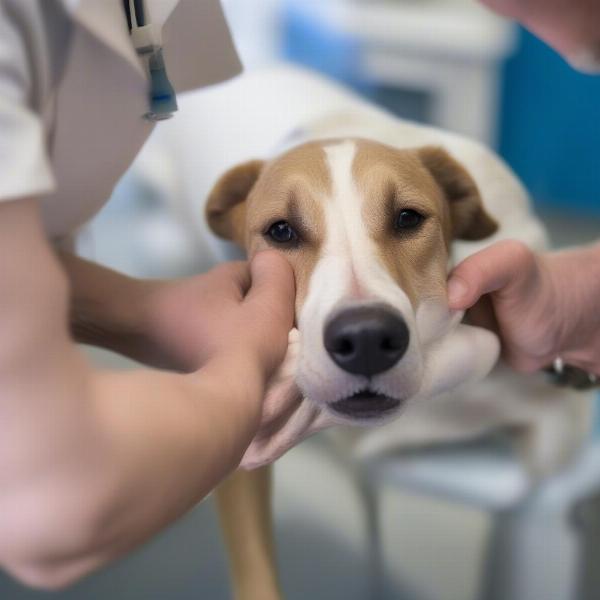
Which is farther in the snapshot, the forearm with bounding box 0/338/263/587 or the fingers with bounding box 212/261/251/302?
the fingers with bounding box 212/261/251/302

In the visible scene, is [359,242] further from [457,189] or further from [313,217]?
[457,189]

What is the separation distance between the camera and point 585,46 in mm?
810

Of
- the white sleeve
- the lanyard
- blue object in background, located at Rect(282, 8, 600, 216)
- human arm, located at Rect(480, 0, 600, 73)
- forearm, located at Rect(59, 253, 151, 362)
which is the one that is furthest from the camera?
blue object in background, located at Rect(282, 8, 600, 216)

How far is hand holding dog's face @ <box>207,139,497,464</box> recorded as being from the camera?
55 centimetres

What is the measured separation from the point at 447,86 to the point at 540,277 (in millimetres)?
1219

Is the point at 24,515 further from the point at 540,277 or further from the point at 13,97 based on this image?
the point at 540,277

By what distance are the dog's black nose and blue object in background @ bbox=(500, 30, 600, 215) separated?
1.51 meters

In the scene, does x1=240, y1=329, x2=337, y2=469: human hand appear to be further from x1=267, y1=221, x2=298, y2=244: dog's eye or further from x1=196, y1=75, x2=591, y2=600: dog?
x1=267, y1=221, x2=298, y2=244: dog's eye

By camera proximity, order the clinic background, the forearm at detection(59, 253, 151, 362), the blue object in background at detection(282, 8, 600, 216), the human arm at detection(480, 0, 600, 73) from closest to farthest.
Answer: the forearm at detection(59, 253, 151, 362) → the human arm at detection(480, 0, 600, 73) → the clinic background → the blue object in background at detection(282, 8, 600, 216)

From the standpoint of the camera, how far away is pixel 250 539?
0.84 meters

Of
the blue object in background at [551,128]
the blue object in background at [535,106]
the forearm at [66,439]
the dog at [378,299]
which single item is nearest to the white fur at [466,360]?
the dog at [378,299]

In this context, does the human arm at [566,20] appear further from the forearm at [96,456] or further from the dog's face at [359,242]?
the forearm at [96,456]

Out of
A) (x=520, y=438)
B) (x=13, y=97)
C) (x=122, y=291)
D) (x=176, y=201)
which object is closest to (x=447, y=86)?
(x=176, y=201)

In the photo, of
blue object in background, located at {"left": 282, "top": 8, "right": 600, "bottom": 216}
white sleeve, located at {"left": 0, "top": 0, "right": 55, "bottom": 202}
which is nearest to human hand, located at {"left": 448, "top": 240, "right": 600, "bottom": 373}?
white sleeve, located at {"left": 0, "top": 0, "right": 55, "bottom": 202}
